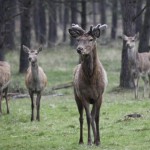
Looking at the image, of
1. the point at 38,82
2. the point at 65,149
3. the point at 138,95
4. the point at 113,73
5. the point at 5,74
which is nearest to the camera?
the point at 65,149

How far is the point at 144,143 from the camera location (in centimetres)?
1184

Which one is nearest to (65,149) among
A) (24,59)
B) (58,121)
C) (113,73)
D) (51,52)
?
(58,121)

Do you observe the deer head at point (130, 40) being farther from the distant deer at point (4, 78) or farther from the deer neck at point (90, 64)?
the deer neck at point (90, 64)

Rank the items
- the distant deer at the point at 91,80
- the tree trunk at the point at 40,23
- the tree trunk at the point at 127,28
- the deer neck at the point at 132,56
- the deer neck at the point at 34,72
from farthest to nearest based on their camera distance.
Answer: the tree trunk at the point at 40,23
the tree trunk at the point at 127,28
the deer neck at the point at 132,56
the deer neck at the point at 34,72
the distant deer at the point at 91,80

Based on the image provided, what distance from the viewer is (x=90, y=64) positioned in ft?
37.7

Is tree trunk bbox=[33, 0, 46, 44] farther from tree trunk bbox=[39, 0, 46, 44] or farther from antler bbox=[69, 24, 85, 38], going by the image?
antler bbox=[69, 24, 85, 38]

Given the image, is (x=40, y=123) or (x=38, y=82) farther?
(x=38, y=82)

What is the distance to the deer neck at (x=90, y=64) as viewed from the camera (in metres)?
11.4

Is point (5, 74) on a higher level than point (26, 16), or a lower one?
lower

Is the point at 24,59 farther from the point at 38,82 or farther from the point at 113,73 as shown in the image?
the point at 38,82

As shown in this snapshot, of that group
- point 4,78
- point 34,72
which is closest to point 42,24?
point 4,78

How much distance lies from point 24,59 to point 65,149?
1942cm

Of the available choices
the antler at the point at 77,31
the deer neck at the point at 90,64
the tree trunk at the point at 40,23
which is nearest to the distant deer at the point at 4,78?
the deer neck at the point at 90,64

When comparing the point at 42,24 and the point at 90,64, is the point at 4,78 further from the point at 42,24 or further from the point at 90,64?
the point at 42,24
